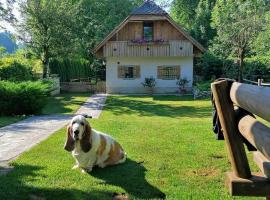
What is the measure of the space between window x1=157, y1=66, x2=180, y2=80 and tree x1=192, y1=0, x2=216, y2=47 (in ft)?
54.9

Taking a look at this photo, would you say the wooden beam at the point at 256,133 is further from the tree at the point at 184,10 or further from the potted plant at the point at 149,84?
the tree at the point at 184,10

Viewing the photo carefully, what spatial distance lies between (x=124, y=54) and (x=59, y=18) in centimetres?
566

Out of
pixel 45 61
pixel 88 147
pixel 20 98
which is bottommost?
pixel 20 98

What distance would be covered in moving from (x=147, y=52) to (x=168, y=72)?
2.58m

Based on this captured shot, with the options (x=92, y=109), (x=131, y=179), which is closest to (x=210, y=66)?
(x=92, y=109)

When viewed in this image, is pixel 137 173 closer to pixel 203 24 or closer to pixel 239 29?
pixel 239 29

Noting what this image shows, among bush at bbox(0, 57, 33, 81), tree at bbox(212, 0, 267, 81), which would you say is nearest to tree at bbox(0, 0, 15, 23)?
bush at bbox(0, 57, 33, 81)

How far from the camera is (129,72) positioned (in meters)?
34.7

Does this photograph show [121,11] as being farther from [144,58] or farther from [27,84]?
[27,84]

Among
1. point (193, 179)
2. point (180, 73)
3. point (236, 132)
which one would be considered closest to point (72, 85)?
point (180, 73)

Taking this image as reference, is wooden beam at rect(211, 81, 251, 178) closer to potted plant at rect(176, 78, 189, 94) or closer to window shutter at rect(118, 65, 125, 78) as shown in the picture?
potted plant at rect(176, 78, 189, 94)

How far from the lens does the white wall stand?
112 feet

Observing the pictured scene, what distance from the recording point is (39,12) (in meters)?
32.7

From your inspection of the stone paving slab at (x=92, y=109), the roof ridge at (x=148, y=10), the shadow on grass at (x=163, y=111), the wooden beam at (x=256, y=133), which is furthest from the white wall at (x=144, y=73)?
the wooden beam at (x=256, y=133)
